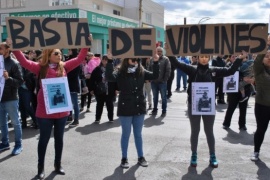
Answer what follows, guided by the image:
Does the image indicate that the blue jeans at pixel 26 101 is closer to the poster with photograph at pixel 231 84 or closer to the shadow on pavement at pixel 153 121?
the shadow on pavement at pixel 153 121

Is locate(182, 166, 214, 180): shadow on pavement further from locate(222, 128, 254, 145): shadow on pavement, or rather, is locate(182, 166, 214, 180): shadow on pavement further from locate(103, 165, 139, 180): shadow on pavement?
locate(222, 128, 254, 145): shadow on pavement

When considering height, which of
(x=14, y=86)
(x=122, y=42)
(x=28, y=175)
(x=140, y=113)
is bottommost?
(x=28, y=175)

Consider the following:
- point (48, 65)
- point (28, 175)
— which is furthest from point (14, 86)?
point (28, 175)

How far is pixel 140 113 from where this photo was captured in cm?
493

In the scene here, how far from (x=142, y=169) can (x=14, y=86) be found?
2.51 metres

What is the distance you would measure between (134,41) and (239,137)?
3.60m

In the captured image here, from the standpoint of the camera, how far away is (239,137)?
22.7ft

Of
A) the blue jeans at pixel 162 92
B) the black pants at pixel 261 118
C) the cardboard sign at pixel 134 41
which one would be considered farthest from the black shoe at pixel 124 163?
the blue jeans at pixel 162 92

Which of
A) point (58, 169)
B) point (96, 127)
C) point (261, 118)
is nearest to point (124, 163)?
point (58, 169)

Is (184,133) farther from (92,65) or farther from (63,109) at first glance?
(92,65)

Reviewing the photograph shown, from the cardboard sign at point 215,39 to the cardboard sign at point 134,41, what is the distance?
291 mm

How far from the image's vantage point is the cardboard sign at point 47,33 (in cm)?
442

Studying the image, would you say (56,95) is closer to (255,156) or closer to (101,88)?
(255,156)

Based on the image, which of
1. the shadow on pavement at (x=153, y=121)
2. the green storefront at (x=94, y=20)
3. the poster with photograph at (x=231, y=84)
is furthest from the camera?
the green storefront at (x=94, y=20)
